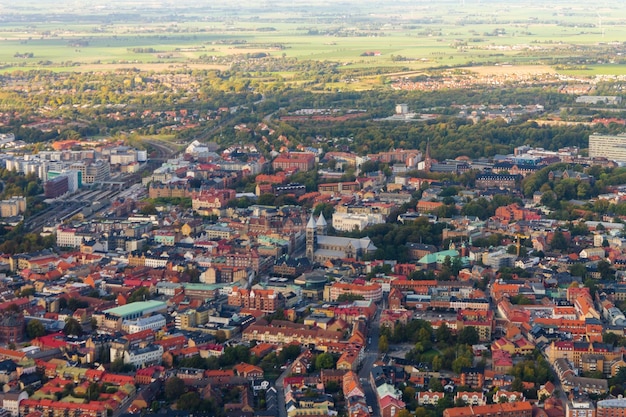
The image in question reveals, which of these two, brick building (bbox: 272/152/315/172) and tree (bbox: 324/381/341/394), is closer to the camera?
tree (bbox: 324/381/341/394)

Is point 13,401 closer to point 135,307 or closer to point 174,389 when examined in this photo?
point 174,389

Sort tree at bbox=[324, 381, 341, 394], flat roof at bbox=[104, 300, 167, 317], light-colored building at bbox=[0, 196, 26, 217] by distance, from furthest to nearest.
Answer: light-colored building at bbox=[0, 196, 26, 217] < flat roof at bbox=[104, 300, 167, 317] < tree at bbox=[324, 381, 341, 394]

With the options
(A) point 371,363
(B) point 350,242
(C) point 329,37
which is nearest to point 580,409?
(A) point 371,363

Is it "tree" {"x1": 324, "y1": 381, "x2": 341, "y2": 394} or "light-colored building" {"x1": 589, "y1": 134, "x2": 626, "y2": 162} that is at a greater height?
"tree" {"x1": 324, "y1": 381, "x2": 341, "y2": 394}

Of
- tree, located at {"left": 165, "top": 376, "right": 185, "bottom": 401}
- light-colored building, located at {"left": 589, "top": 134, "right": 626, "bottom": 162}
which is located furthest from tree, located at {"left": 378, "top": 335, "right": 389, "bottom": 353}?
light-colored building, located at {"left": 589, "top": 134, "right": 626, "bottom": 162}

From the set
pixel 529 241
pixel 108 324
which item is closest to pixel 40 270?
pixel 108 324

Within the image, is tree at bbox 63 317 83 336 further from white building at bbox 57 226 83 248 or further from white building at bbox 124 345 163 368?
white building at bbox 57 226 83 248

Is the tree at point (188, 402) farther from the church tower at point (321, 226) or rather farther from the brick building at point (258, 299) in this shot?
the church tower at point (321, 226)

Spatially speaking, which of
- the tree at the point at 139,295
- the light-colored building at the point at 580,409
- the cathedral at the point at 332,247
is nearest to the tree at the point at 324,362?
the light-colored building at the point at 580,409
